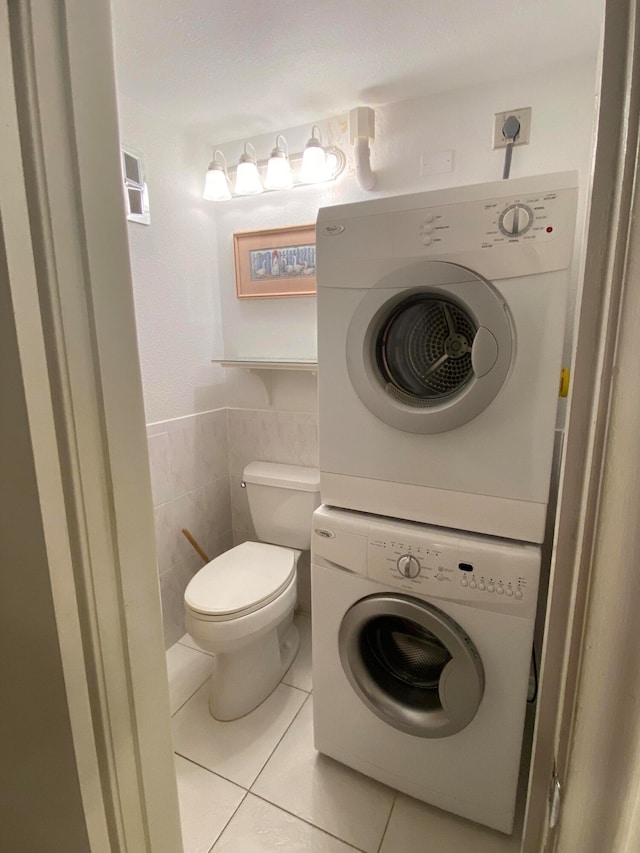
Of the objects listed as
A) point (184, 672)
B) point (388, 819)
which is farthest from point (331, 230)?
point (184, 672)

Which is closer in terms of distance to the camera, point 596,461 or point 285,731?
point 596,461

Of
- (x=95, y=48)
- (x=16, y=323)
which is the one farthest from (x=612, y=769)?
(x=95, y=48)

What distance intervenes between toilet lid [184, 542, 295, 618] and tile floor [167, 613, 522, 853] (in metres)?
0.46

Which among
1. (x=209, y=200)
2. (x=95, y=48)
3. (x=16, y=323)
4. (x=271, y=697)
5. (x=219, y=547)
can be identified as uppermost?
(x=209, y=200)

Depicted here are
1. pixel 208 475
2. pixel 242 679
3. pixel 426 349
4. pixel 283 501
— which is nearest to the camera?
pixel 426 349

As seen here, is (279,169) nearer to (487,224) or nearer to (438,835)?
(487,224)

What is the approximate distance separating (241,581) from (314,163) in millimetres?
1579

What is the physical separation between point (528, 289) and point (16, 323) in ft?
3.12

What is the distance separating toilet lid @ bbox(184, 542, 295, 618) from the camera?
140 centimetres

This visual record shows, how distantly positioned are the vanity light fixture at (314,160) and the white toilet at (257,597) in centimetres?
118

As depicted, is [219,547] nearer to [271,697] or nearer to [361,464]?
[271,697]

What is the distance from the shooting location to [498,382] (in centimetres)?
96

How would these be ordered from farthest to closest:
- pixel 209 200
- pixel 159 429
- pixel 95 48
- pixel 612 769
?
pixel 209 200
pixel 159 429
pixel 95 48
pixel 612 769

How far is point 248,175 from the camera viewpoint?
5.47 feet
